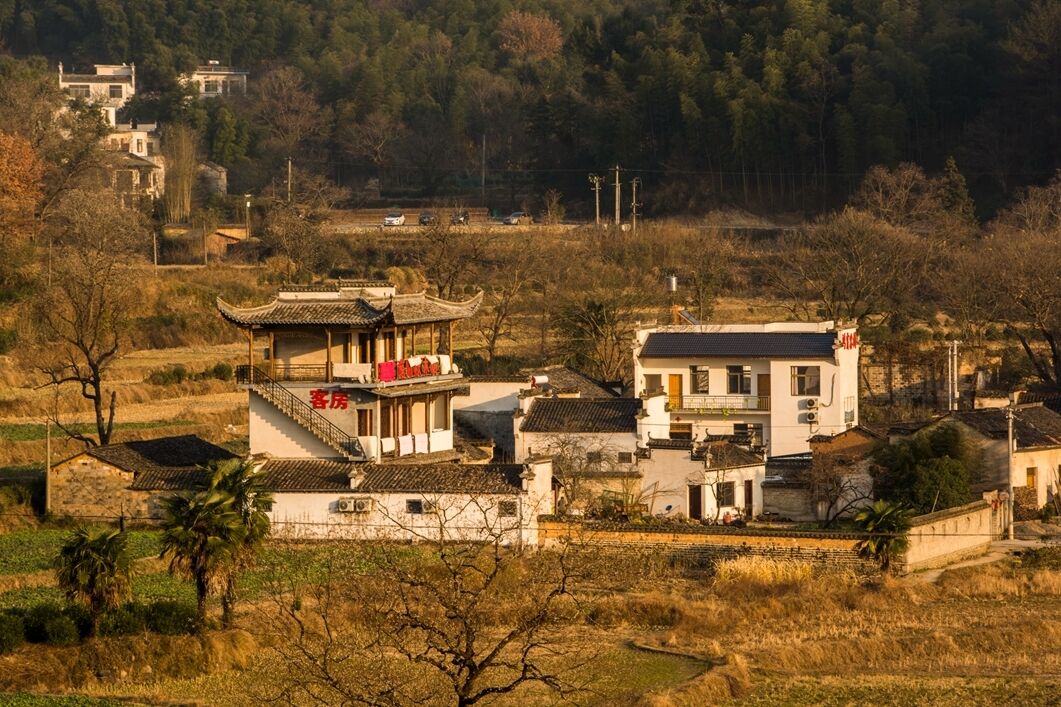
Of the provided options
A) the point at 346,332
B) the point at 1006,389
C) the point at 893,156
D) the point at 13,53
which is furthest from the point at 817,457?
the point at 13,53

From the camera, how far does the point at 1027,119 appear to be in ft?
249

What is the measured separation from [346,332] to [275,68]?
7794 cm

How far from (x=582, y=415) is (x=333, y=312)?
4855 mm

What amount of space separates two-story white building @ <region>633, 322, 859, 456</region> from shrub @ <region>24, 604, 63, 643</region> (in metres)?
18.0

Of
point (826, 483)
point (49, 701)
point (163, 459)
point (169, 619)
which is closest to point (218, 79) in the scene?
point (163, 459)

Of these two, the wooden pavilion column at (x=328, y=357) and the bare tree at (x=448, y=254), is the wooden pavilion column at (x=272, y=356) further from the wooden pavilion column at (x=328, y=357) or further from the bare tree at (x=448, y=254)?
the bare tree at (x=448, y=254)

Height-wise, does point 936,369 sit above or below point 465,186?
below

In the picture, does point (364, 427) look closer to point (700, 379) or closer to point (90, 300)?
point (700, 379)

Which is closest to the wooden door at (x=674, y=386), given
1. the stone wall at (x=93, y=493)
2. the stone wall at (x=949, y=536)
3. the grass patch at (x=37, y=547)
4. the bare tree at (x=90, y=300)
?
the stone wall at (x=949, y=536)

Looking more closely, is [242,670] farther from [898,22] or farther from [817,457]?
[898,22]

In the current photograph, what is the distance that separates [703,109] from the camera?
7694cm

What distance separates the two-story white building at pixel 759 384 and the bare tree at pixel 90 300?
1073cm

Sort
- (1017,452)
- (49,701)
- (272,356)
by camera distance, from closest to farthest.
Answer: (49,701)
(272,356)
(1017,452)

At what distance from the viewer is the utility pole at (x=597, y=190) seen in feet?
244
